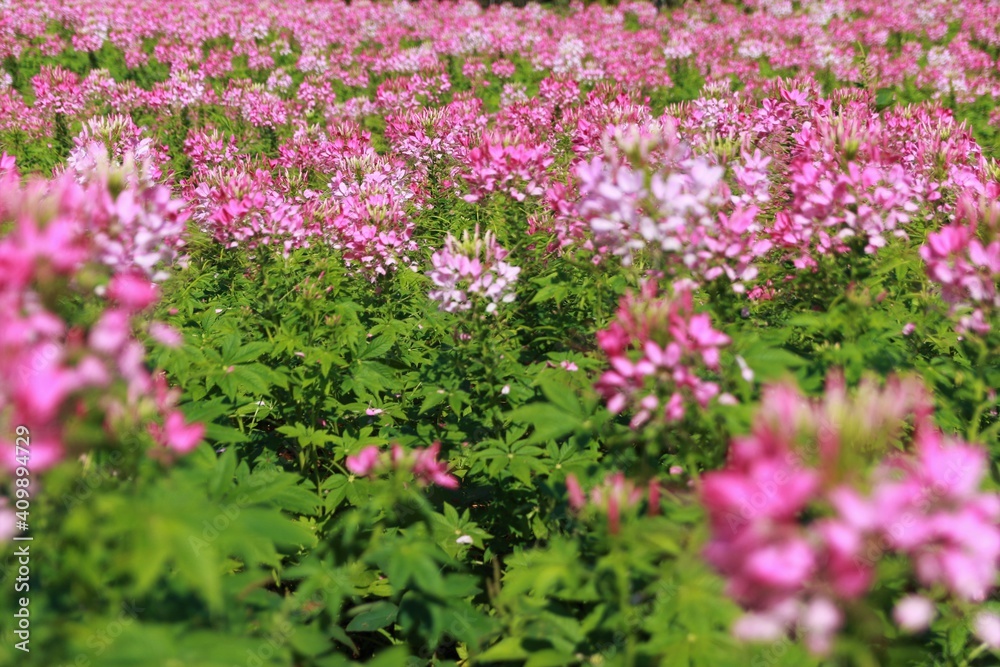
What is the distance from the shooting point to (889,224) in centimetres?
235

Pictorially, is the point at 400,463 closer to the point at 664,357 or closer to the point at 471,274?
the point at 664,357

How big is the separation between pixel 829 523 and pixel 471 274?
6.50ft

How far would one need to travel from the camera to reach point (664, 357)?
1687 millimetres

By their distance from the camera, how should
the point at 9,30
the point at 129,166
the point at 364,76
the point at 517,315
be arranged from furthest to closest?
the point at 9,30
the point at 364,76
the point at 517,315
the point at 129,166

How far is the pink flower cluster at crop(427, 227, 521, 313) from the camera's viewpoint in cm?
282

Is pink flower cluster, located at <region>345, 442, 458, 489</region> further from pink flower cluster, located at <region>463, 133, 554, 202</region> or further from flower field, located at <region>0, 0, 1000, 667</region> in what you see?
pink flower cluster, located at <region>463, 133, 554, 202</region>

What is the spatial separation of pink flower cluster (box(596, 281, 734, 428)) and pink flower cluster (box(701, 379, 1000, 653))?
1.48 feet

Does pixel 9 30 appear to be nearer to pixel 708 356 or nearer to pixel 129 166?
pixel 129 166

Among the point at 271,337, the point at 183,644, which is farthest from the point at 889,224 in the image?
the point at 271,337

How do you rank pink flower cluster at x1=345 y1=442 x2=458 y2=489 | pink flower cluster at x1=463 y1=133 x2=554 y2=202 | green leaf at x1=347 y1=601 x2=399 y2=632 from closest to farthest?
1. pink flower cluster at x1=345 y1=442 x2=458 y2=489
2. green leaf at x1=347 y1=601 x2=399 y2=632
3. pink flower cluster at x1=463 y1=133 x2=554 y2=202

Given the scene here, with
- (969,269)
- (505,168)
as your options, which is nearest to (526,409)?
(969,269)

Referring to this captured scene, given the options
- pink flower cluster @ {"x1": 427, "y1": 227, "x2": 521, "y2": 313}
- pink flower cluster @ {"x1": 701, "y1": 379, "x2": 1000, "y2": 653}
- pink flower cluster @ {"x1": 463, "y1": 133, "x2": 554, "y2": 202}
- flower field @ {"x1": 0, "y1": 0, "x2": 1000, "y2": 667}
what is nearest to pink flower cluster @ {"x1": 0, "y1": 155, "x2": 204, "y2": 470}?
flower field @ {"x1": 0, "y1": 0, "x2": 1000, "y2": 667}

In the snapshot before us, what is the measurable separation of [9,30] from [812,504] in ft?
59.9

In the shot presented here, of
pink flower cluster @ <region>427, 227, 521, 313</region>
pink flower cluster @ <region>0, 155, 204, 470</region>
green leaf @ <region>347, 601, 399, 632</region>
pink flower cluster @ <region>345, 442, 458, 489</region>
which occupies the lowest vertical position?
green leaf @ <region>347, 601, 399, 632</region>
